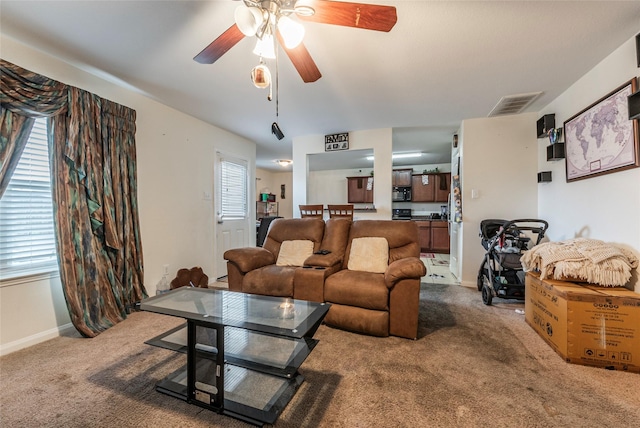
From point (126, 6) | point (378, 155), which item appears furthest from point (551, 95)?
point (126, 6)

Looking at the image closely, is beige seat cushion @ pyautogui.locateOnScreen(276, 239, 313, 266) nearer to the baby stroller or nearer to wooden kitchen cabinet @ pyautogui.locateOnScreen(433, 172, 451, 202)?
the baby stroller

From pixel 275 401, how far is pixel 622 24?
335 centimetres

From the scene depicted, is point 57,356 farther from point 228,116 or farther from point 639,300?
point 639,300

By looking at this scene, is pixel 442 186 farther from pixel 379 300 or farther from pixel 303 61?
pixel 303 61

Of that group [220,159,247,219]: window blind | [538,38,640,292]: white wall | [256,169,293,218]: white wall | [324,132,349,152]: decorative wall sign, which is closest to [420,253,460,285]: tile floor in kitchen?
[538,38,640,292]: white wall

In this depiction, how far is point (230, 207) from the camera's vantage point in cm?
438

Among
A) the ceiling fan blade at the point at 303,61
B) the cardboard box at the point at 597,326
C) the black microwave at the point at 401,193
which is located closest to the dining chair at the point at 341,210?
the ceiling fan blade at the point at 303,61

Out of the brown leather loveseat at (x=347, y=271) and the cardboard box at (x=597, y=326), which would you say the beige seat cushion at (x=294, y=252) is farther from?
the cardboard box at (x=597, y=326)

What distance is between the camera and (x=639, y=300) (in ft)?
5.45

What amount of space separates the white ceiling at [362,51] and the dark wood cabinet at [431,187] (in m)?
3.50

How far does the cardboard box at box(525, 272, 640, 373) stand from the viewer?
1.68 metres

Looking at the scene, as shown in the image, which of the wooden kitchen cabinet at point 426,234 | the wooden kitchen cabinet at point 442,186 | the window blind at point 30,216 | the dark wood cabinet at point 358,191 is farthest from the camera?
the dark wood cabinet at point 358,191

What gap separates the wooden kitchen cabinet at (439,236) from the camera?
250 inches

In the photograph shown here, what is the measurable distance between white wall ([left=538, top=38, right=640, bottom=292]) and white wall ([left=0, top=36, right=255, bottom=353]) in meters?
4.45
